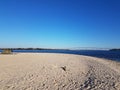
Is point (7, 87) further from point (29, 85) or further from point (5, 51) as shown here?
point (5, 51)

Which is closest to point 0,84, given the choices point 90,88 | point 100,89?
point 90,88

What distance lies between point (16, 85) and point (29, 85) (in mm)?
720

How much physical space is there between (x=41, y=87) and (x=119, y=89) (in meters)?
4.26

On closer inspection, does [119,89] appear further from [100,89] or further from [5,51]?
[5,51]

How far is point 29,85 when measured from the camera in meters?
7.04

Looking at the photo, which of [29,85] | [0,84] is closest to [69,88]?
[29,85]

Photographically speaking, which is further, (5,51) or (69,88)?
(5,51)

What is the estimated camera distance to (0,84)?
700cm

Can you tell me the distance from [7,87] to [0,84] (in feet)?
2.35

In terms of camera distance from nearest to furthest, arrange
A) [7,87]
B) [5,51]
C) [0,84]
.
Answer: [7,87]
[0,84]
[5,51]

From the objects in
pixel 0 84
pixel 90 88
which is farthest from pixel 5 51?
pixel 90 88

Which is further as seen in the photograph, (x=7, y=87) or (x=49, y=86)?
(x=49, y=86)

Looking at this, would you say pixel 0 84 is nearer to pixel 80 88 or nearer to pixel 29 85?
pixel 29 85

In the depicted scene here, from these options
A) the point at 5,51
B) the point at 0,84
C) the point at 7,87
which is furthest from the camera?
the point at 5,51
